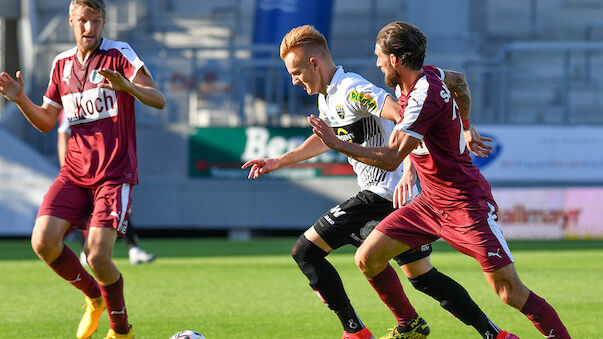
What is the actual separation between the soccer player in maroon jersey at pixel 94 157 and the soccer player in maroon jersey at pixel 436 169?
1706mm

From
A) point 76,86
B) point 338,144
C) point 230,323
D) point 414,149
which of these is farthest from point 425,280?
point 76,86

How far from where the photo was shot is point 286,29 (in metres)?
19.6

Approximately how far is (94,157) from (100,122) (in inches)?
9.5

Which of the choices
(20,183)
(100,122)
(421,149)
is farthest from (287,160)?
(20,183)

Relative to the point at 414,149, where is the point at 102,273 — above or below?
below

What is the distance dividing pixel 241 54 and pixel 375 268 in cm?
1525

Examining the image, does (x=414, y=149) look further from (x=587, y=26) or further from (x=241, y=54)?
(x=587, y=26)

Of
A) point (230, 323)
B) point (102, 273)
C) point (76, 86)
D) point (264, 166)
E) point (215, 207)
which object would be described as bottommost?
point (215, 207)

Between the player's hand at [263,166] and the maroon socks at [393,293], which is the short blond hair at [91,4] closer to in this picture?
the player's hand at [263,166]

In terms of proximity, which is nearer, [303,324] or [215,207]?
[303,324]

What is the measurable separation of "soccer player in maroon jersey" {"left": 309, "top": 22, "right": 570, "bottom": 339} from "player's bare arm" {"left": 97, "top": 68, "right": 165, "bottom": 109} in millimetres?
1421

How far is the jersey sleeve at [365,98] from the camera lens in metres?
5.88

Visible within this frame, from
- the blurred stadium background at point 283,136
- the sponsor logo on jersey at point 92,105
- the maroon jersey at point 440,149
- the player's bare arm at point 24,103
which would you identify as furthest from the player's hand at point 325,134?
the blurred stadium background at point 283,136

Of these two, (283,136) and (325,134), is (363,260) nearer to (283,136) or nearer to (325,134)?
(325,134)
